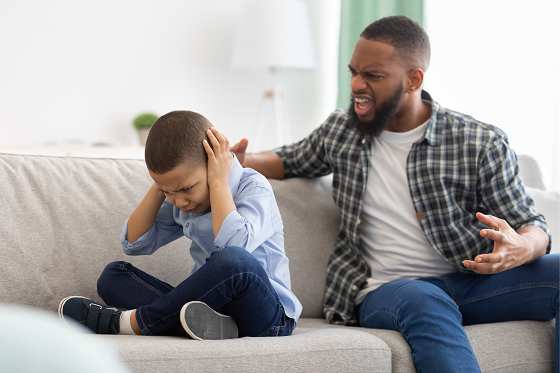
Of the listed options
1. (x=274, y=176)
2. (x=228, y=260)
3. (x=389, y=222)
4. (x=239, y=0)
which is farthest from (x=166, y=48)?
(x=228, y=260)

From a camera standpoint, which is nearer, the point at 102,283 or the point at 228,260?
the point at 228,260

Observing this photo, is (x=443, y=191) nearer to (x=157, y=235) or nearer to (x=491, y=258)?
(x=491, y=258)

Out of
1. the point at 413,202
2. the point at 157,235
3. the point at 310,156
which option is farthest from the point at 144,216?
the point at 413,202

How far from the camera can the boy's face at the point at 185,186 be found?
103 cm

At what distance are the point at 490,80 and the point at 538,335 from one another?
1561 mm

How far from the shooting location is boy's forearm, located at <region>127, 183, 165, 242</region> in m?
1.17

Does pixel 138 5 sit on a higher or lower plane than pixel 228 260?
higher

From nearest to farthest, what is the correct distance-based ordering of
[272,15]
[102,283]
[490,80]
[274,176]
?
[102,283], [274,176], [490,80], [272,15]

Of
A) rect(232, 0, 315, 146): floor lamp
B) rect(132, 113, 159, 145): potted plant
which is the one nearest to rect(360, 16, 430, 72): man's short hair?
rect(232, 0, 315, 146): floor lamp

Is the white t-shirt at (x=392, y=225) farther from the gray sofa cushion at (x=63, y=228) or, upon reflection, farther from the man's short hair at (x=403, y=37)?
the gray sofa cushion at (x=63, y=228)

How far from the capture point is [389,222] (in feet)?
4.74

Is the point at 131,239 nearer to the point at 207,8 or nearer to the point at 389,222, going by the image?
the point at 389,222

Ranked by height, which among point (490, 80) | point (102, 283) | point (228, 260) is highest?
point (490, 80)

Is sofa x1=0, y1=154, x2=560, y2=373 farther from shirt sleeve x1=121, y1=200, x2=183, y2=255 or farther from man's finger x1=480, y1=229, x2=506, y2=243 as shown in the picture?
man's finger x1=480, y1=229, x2=506, y2=243
